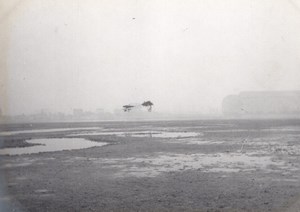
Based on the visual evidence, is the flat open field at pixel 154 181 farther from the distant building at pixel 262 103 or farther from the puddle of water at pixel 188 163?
the distant building at pixel 262 103

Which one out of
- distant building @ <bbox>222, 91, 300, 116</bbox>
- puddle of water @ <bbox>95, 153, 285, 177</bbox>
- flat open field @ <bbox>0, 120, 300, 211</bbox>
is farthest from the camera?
distant building @ <bbox>222, 91, 300, 116</bbox>

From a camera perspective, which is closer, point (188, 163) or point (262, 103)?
point (188, 163)

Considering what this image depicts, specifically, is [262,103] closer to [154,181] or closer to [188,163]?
[188,163]

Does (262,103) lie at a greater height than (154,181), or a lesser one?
greater

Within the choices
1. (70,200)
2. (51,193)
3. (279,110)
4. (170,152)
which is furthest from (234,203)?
(279,110)

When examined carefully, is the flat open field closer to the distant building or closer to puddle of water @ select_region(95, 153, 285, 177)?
puddle of water @ select_region(95, 153, 285, 177)

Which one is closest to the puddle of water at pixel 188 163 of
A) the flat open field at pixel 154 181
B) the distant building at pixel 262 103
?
the flat open field at pixel 154 181

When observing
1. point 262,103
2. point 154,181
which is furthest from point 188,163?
point 262,103

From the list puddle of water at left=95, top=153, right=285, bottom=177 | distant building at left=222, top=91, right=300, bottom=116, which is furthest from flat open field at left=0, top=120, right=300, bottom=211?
distant building at left=222, top=91, right=300, bottom=116
